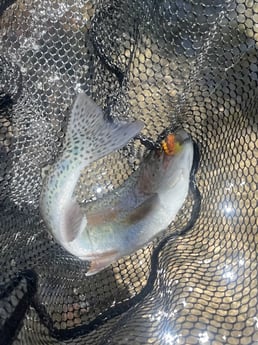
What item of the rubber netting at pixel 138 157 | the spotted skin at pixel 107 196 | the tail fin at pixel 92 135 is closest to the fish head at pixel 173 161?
the spotted skin at pixel 107 196

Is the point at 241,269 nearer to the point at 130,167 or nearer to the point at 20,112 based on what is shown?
the point at 130,167

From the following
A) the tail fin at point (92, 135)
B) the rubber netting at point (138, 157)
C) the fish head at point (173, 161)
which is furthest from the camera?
the rubber netting at point (138, 157)

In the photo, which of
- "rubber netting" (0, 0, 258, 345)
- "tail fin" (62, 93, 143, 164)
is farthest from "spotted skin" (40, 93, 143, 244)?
"rubber netting" (0, 0, 258, 345)

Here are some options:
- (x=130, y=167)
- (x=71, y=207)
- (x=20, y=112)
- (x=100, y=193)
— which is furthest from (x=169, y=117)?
(x=71, y=207)

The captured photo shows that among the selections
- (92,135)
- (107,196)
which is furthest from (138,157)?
(92,135)

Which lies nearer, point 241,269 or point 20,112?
point 241,269

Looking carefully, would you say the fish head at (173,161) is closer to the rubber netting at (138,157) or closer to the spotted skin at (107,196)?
the spotted skin at (107,196)
